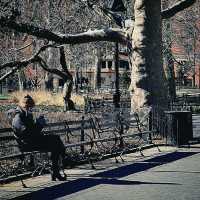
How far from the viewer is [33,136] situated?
10070 mm

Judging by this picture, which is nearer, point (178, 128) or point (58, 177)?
point (58, 177)

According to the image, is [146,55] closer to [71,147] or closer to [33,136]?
[71,147]

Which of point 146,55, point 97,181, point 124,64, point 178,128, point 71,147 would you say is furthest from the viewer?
point 124,64

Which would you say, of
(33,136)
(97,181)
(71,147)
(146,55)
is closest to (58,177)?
(97,181)

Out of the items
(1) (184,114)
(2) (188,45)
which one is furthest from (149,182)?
(2) (188,45)

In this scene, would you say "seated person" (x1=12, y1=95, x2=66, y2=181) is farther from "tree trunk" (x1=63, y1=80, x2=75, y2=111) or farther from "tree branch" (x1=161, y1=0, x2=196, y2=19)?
"tree trunk" (x1=63, y1=80, x2=75, y2=111)

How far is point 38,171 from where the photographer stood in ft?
35.9

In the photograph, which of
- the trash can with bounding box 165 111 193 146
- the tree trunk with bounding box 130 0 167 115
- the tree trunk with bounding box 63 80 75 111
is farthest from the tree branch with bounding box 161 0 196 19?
the tree trunk with bounding box 63 80 75 111

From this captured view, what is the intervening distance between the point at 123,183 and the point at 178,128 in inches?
250

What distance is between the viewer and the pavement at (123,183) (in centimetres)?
888

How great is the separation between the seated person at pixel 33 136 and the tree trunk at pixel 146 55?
7969 millimetres

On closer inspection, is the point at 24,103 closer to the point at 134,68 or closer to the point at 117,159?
the point at 117,159

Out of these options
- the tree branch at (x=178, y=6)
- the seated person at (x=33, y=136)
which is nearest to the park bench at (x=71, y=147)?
the seated person at (x=33, y=136)

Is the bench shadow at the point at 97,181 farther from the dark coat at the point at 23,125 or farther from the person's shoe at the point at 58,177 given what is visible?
the dark coat at the point at 23,125
